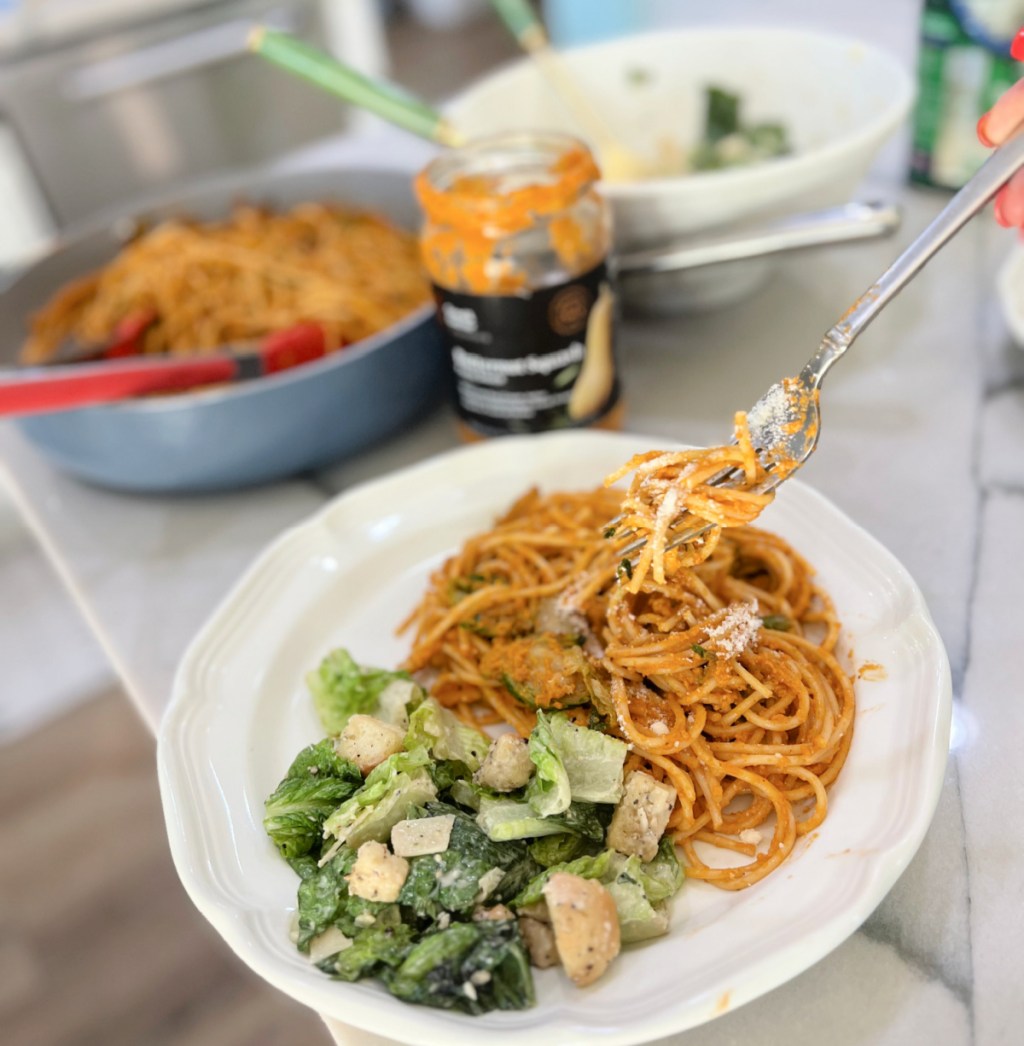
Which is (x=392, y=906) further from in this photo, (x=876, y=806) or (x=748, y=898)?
(x=876, y=806)

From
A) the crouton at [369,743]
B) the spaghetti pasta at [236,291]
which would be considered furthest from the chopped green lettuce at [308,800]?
the spaghetti pasta at [236,291]

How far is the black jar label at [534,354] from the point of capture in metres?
1.20

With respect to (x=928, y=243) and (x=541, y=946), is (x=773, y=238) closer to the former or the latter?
(x=928, y=243)

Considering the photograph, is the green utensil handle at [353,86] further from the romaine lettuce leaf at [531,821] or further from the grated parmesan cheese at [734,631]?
the romaine lettuce leaf at [531,821]


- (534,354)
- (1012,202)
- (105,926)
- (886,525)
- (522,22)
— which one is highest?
(522,22)

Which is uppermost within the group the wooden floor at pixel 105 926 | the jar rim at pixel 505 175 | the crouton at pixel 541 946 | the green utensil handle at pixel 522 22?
the green utensil handle at pixel 522 22

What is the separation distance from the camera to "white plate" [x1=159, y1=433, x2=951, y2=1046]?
73cm

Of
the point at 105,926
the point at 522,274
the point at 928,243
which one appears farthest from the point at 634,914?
the point at 105,926

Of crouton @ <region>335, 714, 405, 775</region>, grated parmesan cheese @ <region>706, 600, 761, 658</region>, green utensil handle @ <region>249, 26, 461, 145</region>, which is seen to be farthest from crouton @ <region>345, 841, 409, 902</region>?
green utensil handle @ <region>249, 26, 461, 145</region>

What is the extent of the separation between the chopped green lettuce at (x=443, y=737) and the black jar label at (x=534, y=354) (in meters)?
0.45

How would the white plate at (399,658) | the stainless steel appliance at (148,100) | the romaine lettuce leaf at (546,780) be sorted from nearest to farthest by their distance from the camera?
the white plate at (399,658)
the romaine lettuce leaf at (546,780)
the stainless steel appliance at (148,100)

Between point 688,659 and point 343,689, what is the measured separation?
37 cm

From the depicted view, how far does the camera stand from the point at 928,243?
906mm

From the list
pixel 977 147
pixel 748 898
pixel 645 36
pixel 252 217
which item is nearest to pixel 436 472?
pixel 748 898
